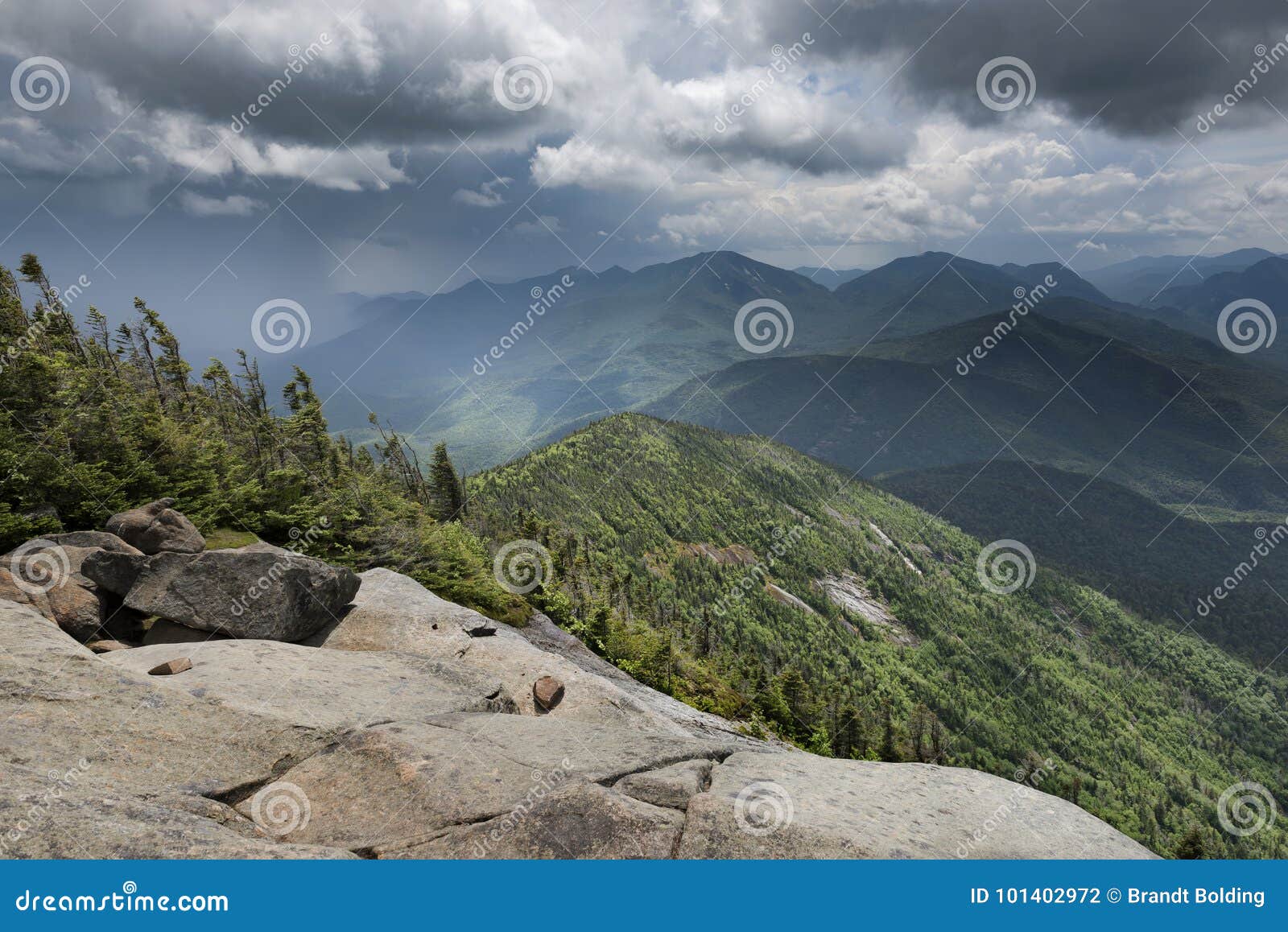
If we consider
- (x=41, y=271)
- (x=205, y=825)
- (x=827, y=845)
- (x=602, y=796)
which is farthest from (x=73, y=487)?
(x=41, y=271)

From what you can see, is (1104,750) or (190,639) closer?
(190,639)

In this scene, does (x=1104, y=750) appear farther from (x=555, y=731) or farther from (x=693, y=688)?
(x=555, y=731)

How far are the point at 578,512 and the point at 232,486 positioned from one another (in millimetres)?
128251

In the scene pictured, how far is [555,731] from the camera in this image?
1311 cm

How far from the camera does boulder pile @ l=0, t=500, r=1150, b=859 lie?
876 cm

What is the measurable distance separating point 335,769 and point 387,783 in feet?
4.12

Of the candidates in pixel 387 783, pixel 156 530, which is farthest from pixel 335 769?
pixel 156 530

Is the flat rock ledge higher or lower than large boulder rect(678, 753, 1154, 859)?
lower
